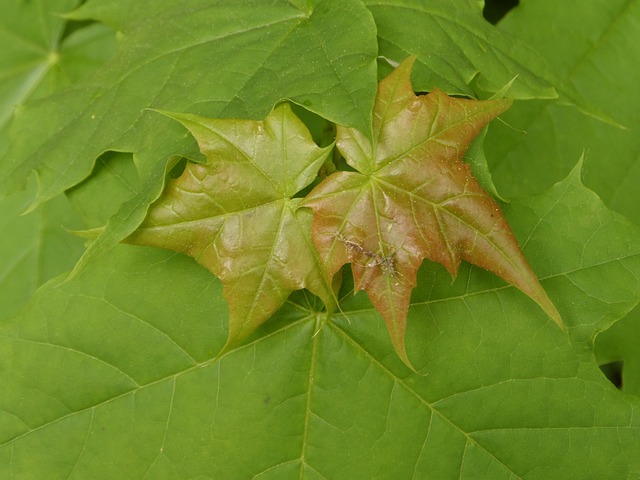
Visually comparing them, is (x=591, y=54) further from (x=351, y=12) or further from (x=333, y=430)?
(x=333, y=430)

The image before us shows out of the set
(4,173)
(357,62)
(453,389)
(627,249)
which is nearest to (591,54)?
(627,249)

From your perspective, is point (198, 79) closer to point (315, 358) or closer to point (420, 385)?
point (315, 358)

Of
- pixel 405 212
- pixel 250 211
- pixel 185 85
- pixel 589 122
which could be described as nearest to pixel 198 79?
pixel 185 85

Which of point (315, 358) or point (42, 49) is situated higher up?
point (42, 49)

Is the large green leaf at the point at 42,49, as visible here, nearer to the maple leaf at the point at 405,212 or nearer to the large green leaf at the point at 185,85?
the large green leaf at the point at 185,85

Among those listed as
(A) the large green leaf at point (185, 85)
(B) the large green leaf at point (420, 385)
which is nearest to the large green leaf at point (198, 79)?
(A) the large green leaf at point (185, 85)

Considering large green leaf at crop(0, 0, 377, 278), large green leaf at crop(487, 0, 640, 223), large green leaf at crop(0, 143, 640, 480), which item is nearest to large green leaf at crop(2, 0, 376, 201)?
large green leaf at crop(0, 0, 377, 278)
